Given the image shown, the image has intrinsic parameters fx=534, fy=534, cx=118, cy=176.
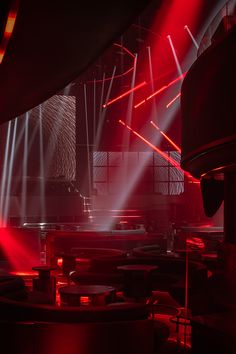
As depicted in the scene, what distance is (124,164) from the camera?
21.6 m

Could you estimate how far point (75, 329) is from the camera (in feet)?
11.9

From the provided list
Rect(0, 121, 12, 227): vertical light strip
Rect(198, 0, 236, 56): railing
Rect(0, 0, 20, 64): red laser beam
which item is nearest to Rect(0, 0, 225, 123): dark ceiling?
Rect(0, 0, 20, 64): red laser beam

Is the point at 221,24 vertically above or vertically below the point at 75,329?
above

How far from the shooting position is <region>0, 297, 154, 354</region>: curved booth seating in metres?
3.62

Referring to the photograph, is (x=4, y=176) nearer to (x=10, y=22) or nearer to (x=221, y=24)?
(x=221, y=24)

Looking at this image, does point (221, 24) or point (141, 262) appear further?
point (141, 262)

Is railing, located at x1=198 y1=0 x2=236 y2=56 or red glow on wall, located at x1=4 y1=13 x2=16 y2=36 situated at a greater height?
railing, located at x1=198 y1=0 x2=236 y2=56

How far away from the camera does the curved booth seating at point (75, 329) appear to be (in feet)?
11.9

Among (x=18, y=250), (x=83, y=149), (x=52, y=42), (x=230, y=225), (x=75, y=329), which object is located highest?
(x=83, y=149)

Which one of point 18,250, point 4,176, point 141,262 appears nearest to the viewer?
point 141,262

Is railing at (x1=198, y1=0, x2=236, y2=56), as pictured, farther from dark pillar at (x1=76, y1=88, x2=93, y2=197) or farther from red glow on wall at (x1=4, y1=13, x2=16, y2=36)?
dark pillar at (x1=76, y1=88, x2=93, y2=197)

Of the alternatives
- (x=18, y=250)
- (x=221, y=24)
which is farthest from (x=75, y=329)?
(x=18, y=250)

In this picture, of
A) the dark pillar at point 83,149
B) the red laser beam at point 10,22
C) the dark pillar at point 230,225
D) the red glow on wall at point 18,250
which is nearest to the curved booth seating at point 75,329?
the dark pillar at point 230,225

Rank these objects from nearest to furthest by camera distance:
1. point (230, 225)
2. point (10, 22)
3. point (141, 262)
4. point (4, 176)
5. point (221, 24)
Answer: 1. point (10, 22)
2. point (221, 24)
3. point (230, 225)
4. point (141, 262)
5. point (4, 176)
